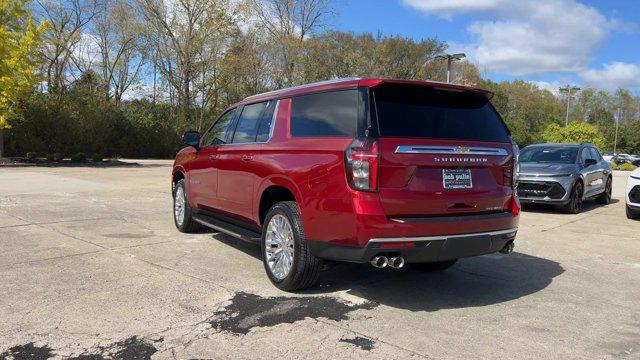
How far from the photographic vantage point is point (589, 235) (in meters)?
8.32

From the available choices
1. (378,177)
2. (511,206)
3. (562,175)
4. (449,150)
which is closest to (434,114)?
(449,150)

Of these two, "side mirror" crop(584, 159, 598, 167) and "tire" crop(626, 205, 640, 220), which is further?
"side mirror" crop(584, 159, 598, 167)

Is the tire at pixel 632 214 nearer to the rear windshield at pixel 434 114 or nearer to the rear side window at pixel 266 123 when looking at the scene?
the rear windshield at pixel 434 114

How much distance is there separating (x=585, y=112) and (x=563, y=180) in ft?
306

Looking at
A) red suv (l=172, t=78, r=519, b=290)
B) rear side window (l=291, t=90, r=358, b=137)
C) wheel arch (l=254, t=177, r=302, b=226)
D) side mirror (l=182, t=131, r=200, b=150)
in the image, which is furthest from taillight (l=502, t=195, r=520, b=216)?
side mirror (l=182, t=131, r=200, b=150)

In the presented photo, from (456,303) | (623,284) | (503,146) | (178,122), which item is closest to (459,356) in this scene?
(456,303)

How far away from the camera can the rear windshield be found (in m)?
4.26

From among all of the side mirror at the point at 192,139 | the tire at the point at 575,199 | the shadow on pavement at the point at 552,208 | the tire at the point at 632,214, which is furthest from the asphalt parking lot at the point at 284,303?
the shadow on pavement at the point at 552,208

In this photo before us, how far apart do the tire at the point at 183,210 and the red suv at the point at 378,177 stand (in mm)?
2240

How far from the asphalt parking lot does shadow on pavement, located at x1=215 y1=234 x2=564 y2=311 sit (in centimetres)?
2

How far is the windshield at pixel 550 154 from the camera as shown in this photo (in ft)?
38.0

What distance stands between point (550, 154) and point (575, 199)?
4.83ft

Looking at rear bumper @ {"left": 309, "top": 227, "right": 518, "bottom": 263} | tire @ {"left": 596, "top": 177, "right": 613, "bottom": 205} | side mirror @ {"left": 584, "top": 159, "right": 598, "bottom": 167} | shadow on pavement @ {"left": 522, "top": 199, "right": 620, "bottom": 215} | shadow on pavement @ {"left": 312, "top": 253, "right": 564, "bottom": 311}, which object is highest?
side mirror @ {"left": 584, "top": 159, "right": 598, "bottom": 167}

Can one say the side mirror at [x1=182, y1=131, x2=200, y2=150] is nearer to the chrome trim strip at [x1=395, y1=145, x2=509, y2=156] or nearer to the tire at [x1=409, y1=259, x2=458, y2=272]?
the tire at [x1=409, y1=259, x2=458, y2=272]
